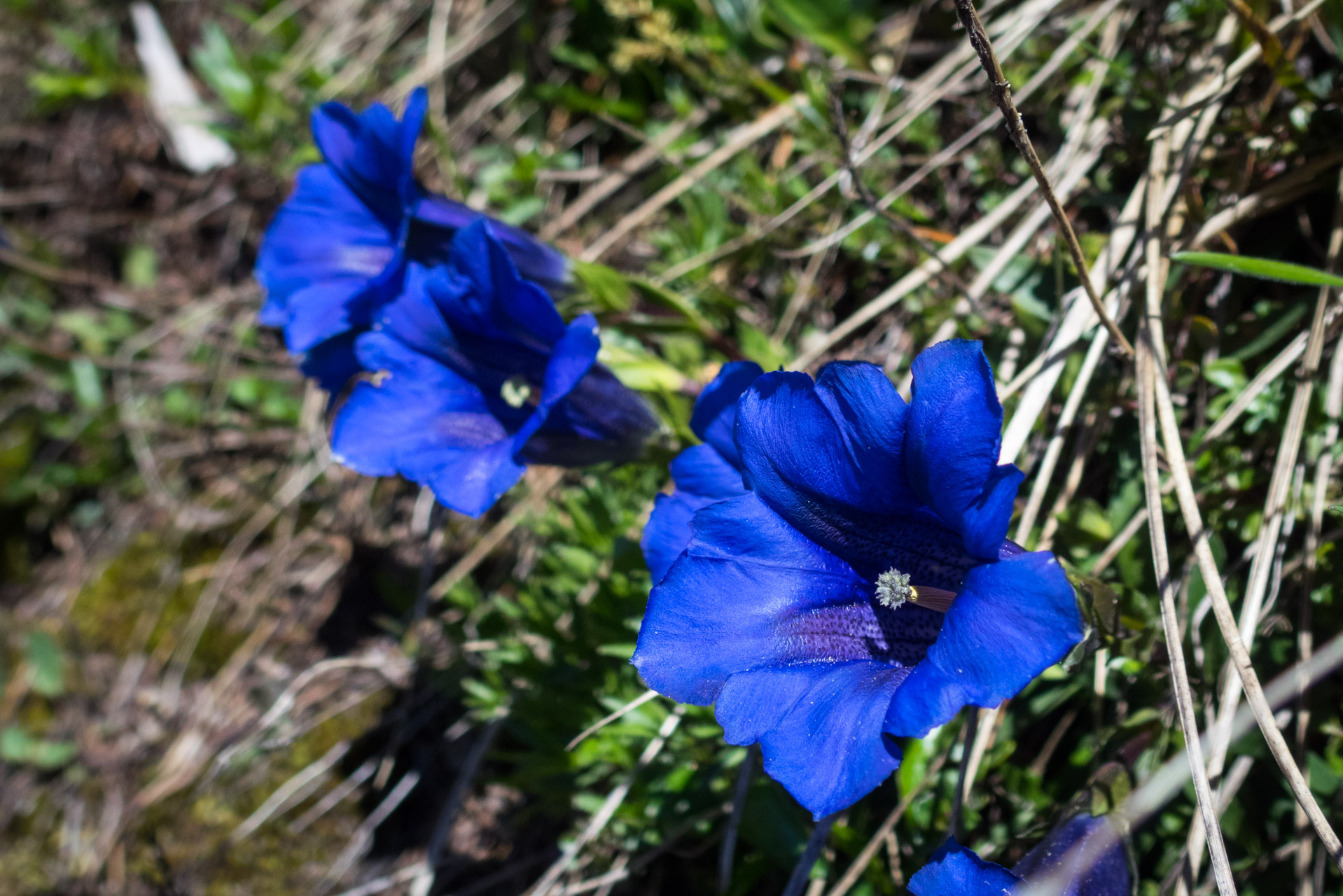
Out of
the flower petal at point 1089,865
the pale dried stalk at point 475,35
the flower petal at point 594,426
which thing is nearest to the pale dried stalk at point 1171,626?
the flower petal at point 1089,865

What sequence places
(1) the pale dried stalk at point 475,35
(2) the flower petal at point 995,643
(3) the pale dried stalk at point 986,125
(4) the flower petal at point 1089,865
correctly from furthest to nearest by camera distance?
(1) the pale dried stalk at point 475,35
(3) the pale dried stalk at point 986,125
(4) the flower petal at point 1089,865
(2) the flower petal at point 995,643

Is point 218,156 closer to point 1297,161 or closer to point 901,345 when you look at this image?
point 901,345

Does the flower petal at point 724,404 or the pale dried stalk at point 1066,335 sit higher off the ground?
the flower petal at point 724,404

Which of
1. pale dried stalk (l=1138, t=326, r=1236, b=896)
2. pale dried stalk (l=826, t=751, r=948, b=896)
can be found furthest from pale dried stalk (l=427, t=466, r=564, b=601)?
pale dried stalk (l=1138, t=326, r=1236, b=896)

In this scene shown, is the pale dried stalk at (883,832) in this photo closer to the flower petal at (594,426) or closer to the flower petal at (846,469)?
the flower petal at (846,469)

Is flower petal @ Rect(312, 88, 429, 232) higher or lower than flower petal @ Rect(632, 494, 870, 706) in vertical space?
higher

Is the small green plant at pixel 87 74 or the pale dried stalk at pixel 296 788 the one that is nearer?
the pale dried stalk at pixel 296 788

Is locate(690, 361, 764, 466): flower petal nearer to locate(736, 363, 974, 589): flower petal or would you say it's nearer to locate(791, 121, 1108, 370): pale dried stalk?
locate(736, 363, 974, 589): flower petal
